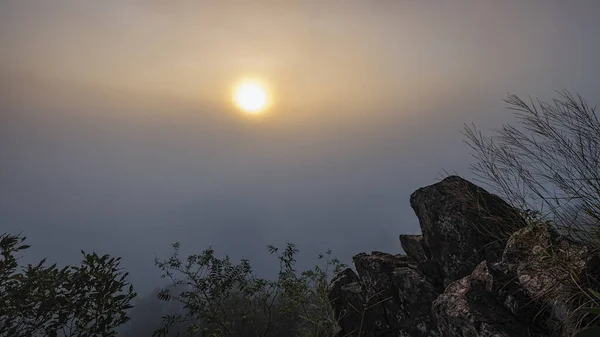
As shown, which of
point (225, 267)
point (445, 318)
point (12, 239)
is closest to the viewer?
point (445, 318)

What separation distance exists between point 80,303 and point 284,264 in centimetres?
762

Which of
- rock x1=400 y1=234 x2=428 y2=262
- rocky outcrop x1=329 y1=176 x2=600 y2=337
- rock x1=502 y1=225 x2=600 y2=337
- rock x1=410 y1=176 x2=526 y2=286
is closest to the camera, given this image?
rock x1=502 y1=225 x2=600 y2=337

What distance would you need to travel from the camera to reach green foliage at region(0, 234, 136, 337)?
14.8 ft

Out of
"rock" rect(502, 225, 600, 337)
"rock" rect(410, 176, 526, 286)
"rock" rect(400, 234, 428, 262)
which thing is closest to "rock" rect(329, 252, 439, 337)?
"rock" rect(400, 234, 428, 262)

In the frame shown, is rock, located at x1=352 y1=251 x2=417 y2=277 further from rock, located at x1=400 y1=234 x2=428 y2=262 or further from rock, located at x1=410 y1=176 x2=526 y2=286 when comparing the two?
rock, located at x1=410 y1=176 x2=526 y2=286

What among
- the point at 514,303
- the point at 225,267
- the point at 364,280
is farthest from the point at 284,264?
the point at 514,303

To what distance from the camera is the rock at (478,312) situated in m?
3.69

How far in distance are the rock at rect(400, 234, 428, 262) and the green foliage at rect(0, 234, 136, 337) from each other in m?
7.57

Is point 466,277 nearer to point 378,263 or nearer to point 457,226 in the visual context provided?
point 457,226

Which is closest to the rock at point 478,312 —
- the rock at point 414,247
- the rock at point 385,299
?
the rock at point 385,299

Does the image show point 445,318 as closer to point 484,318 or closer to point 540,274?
point 484,318

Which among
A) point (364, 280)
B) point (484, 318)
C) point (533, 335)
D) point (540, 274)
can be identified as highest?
point (364, 280)

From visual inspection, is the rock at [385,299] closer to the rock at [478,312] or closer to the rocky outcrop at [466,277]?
the rocky outcrop at [466,277]

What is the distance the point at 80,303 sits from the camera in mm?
5066
